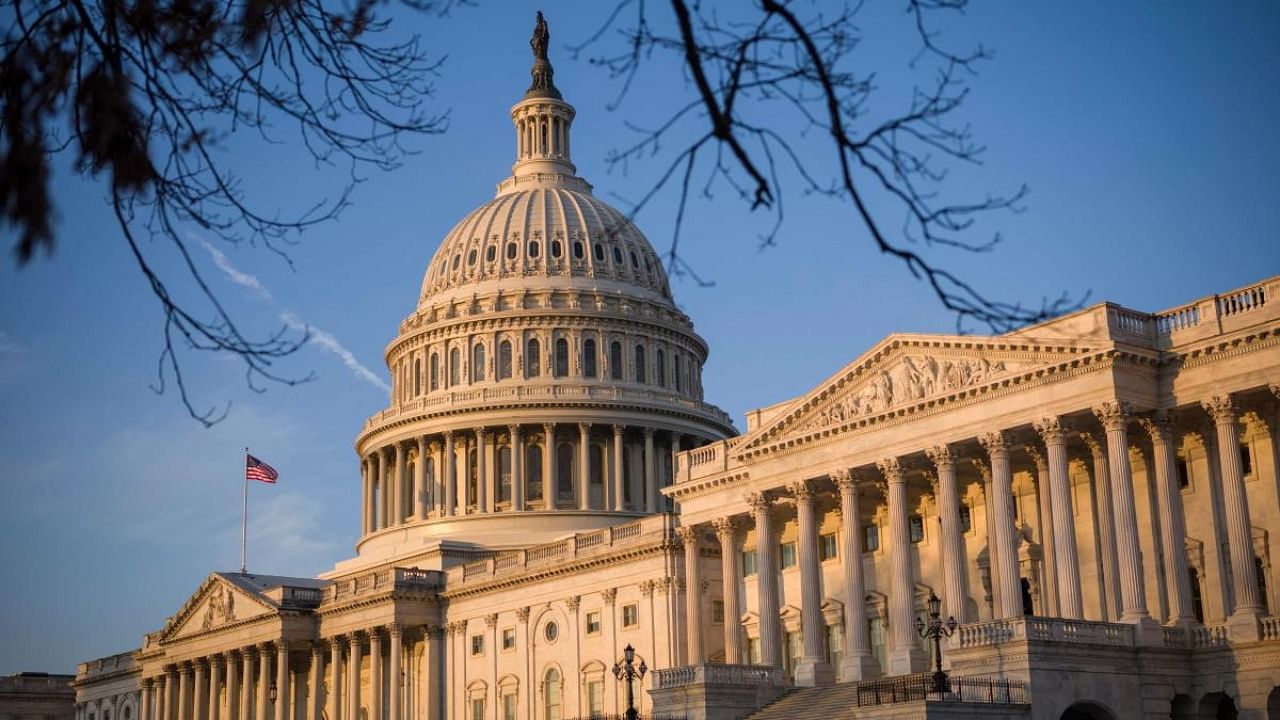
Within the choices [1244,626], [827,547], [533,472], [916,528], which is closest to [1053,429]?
[1244,626]

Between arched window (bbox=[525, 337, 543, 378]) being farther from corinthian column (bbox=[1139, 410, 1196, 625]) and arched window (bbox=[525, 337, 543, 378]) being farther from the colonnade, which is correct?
corinthian column (bbox=[1139, 410, 1196, 625])

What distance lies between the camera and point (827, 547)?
74.3 meters

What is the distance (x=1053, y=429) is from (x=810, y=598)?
14.0 m

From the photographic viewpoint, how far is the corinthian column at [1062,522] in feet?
190

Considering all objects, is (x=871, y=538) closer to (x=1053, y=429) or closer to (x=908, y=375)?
(x=908, y=375)

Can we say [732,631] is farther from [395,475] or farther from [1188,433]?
[395,475]

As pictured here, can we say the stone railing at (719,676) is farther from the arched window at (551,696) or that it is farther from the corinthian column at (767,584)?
the arched window at (551,696)

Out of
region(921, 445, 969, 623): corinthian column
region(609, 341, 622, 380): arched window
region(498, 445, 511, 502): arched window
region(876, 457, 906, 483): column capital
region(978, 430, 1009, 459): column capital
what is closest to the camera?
region(978, 430, 1009, 459): column capital

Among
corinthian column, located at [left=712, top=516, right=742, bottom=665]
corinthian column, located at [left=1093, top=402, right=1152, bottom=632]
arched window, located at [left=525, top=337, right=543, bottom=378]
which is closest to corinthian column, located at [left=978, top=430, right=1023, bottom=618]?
corinthian column, located at [left=1093, top=402, right=1152, bottom=632]

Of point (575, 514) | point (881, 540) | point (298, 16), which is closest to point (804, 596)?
point (881, 540)

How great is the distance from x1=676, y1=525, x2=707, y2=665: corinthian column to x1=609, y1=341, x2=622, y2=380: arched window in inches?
1786

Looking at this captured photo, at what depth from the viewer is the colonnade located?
117m

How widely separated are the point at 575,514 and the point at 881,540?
149ft

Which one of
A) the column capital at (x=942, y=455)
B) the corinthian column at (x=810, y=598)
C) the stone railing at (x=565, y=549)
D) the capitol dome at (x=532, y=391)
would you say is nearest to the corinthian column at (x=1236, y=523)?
the column capital at (x=942, y=455)
